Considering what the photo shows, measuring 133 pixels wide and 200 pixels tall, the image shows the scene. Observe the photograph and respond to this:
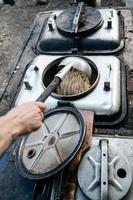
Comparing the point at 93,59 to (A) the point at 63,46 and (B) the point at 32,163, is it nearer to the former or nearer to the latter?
(A) the point at 63,46

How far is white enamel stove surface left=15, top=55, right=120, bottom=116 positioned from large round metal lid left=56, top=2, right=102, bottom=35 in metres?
0.21

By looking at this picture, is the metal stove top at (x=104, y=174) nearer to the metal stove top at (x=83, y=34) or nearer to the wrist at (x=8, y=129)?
the wrist at (x=8, y=129)

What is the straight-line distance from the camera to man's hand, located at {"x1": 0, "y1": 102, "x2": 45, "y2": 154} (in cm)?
110

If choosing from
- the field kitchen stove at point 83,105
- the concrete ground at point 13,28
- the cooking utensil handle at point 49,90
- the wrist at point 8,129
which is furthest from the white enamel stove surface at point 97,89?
the wrist at point 8,129

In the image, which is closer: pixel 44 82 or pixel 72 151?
pixel 72 151

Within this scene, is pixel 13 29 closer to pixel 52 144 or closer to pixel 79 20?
pixel 79 20

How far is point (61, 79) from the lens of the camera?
59.9 inches

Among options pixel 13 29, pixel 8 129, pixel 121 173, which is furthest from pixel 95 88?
pixel 13 29

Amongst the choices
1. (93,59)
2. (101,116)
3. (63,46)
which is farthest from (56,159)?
(63,46)

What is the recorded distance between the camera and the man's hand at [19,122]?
110cm

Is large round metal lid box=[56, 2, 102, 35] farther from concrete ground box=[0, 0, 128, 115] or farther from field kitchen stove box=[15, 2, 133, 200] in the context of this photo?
concrete ground box=[0, 0, 128, 115]

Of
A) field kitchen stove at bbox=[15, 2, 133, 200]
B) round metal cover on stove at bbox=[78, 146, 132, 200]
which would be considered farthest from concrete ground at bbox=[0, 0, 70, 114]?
round metal cover on stove at bbox=[78, 146, 132, 200]

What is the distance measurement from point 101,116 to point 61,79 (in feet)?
0.92

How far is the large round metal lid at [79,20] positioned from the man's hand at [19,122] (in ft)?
2.55
